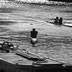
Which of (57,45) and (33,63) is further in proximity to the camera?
(57,45)

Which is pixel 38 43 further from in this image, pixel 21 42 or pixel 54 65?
pixel 54 65

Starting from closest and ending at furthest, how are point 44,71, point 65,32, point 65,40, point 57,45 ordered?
point 44,71
point 57,45
point 65,40
point 65,32

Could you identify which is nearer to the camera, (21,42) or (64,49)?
(64,49)

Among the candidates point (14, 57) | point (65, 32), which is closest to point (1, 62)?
point (14, 57)

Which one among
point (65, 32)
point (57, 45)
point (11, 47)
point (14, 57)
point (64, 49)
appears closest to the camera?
point (14, 57)

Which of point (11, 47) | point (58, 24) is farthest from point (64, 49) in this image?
point (58, 24)

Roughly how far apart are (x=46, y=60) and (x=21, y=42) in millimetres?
23598

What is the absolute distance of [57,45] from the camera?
145ft

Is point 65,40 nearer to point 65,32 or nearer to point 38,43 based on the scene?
point 38,43

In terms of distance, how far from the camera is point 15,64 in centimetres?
2147

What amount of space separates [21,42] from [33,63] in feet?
81.9

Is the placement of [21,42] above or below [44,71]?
below

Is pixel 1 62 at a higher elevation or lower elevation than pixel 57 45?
higher

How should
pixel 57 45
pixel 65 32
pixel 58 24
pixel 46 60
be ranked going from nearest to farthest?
pixel 46 60 < pixel 57 45 < pixel 65 32 < pixel 58 24
